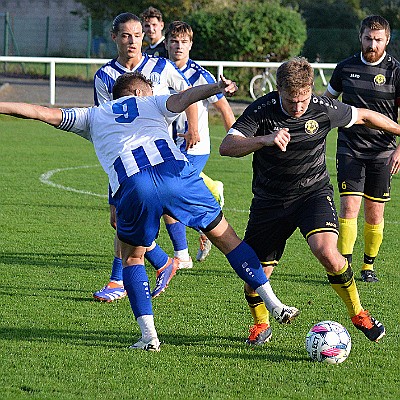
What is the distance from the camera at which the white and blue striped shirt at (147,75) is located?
726 centimetres

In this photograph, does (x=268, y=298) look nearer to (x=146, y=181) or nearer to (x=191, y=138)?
(x=146, y=181)

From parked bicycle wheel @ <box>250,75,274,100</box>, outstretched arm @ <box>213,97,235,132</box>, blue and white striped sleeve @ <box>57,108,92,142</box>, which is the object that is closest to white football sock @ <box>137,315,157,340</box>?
blue and white striped sleeve @ <box>57,108,92,142</box>

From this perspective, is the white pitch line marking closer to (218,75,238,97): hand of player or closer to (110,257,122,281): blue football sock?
(110,257,122,281): blue football sock

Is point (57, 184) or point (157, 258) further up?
point (157, 258)

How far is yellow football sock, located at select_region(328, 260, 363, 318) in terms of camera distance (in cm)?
579

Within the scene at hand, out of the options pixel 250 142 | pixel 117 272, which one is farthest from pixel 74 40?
pixel 250 142

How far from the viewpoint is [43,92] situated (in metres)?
28.7

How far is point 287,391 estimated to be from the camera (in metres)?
5.04

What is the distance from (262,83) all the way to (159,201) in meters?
20.7

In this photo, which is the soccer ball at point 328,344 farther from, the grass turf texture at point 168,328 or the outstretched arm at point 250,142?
the outstretched arm at point 250,142

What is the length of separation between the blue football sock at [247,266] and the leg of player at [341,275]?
14.6 inches

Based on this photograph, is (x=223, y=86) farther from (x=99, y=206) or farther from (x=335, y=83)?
(x=99, y=206)

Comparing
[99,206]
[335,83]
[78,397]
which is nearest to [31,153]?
[99,206]

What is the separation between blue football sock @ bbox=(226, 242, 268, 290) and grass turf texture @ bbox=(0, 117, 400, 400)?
0.48 m
